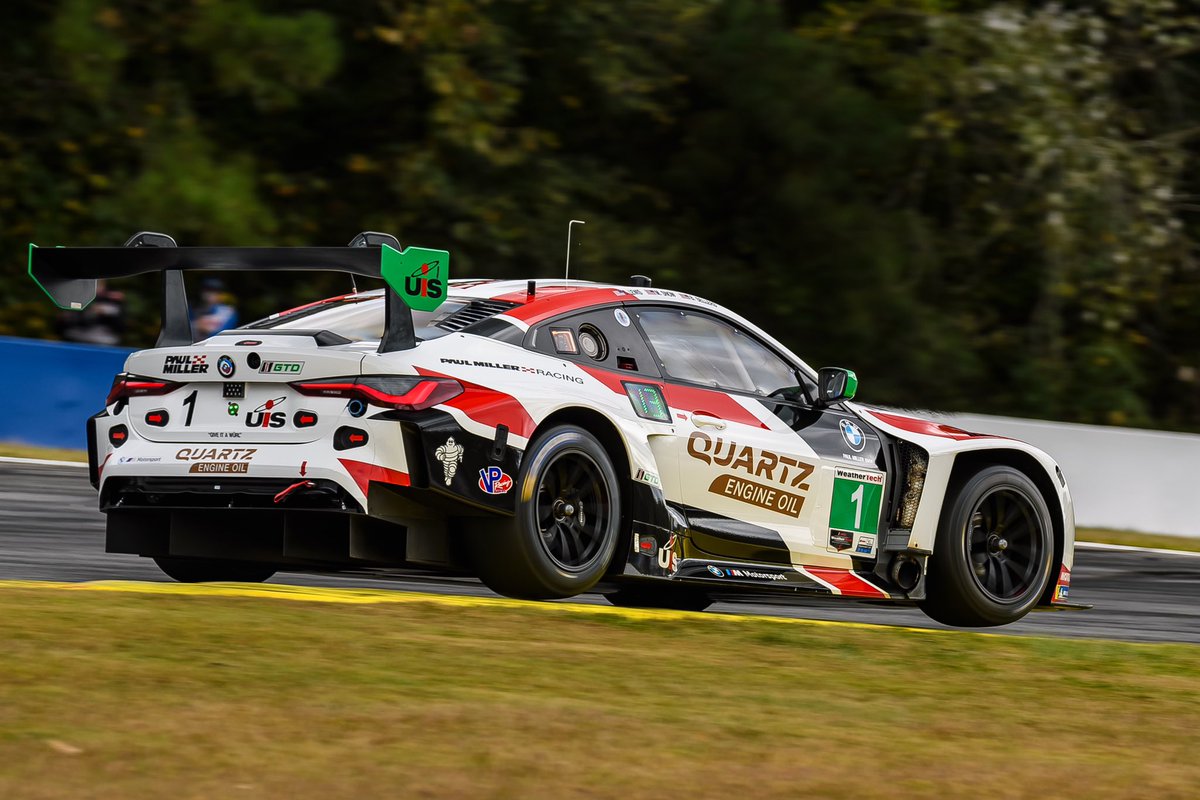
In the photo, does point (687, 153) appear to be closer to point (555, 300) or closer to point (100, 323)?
point (100, 323)

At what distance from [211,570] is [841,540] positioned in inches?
113

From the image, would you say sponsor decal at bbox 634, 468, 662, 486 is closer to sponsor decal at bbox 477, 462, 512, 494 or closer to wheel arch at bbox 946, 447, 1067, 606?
sponsor decal at bbox 477, 462, 512, 494

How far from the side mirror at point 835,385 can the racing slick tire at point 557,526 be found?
1.47 metres

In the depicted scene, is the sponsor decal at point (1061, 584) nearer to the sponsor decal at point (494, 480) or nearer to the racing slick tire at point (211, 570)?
the sponsor decal at point (494, 480)

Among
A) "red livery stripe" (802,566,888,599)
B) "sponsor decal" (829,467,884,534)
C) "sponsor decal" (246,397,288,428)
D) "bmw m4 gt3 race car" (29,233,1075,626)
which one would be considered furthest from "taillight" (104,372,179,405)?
"sponsor decal" (829,467,884,534)

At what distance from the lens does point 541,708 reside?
5395 mm

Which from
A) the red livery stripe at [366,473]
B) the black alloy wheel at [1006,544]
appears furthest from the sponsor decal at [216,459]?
the black alloy wheel at [1006,544]

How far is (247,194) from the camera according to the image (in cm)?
2147

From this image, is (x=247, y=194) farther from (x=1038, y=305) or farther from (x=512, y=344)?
(x=512, y=344)

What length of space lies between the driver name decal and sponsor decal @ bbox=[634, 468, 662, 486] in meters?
0.26

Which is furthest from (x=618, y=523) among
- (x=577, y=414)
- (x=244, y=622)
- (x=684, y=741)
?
(x=684, y=741)

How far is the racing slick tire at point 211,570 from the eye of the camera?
8344 millimetres

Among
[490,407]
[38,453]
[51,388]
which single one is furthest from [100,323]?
[490,407]

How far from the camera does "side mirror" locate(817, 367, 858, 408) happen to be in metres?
8.63
